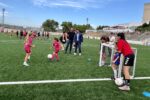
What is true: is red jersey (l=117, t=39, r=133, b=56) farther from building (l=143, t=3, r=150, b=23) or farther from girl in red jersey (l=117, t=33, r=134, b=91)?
building (l=143, t=3, r=150, b=23)

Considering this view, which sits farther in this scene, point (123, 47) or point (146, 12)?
point (146, 12)

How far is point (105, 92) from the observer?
859 cm

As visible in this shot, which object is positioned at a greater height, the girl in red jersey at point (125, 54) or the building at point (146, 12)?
the building at point (146, 12)

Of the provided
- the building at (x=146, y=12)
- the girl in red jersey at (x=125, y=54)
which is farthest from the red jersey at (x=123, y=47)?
the building at (x=146, y=12)

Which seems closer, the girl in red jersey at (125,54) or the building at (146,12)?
the girl in red jersey at (125,54)

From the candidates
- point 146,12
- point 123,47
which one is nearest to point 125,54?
point 123,47

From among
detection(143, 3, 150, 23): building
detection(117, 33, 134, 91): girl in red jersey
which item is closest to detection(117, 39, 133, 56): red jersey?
detection(117, 33, 134, 91): girl in red jersey

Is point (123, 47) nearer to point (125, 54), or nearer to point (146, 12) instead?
point (125, 54)

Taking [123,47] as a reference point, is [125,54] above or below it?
below

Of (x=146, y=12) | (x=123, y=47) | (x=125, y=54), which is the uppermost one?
(x=146, y=12)

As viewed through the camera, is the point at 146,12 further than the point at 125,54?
Yes

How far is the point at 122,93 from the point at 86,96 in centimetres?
125

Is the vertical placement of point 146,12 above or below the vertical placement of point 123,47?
above

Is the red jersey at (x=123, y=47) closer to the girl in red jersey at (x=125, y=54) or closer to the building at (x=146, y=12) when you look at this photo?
the girl in red jersey at (x=125, y=54)
